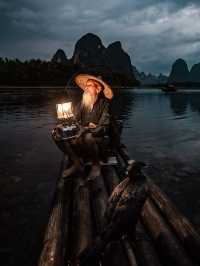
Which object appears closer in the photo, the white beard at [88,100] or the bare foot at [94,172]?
the bare foot at [94,172]

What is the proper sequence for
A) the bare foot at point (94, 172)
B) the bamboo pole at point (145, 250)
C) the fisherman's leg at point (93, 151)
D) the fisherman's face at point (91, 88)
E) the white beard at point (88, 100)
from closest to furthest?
the bamboo pole at point (145, 250)
the bare foot at point (94, 172)
the fisherman's leg at point (93, 151)
the fisherman's face at point (91, 88)
the white beard at point (88, 100)

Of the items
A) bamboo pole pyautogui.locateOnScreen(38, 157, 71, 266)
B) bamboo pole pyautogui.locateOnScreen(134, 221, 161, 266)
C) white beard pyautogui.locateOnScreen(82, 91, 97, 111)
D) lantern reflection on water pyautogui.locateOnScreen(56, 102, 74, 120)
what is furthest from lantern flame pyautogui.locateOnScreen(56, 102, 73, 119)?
bamboo pole pyautogui.locateOnScreen(134, 221, 161, 266)

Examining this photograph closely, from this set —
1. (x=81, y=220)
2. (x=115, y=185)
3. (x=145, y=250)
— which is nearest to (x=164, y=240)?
(x=145, y=250)

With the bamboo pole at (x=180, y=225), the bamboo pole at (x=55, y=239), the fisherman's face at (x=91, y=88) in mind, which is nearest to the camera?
the bamboo pole at (x=55, y=239)

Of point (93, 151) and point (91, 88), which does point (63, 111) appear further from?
point (93, 151)

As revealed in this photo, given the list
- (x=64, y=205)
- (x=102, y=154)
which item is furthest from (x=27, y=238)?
(x=102, y=154)

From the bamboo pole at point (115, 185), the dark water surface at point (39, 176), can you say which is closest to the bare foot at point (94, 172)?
the bamboo pole at point (115, 185)

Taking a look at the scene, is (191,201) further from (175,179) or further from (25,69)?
(25,69)

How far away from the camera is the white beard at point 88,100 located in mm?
5566

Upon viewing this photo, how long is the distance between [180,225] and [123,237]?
0.82 meters

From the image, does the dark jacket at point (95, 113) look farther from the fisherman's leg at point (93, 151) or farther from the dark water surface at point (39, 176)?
the dark water surface at point (39, 176)

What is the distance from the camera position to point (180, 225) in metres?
3.11

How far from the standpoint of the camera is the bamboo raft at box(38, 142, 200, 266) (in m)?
2.62

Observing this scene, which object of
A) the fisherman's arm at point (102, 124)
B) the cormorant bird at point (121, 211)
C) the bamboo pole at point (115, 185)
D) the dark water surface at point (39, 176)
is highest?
the fisherman's arm at point (102, 124)
